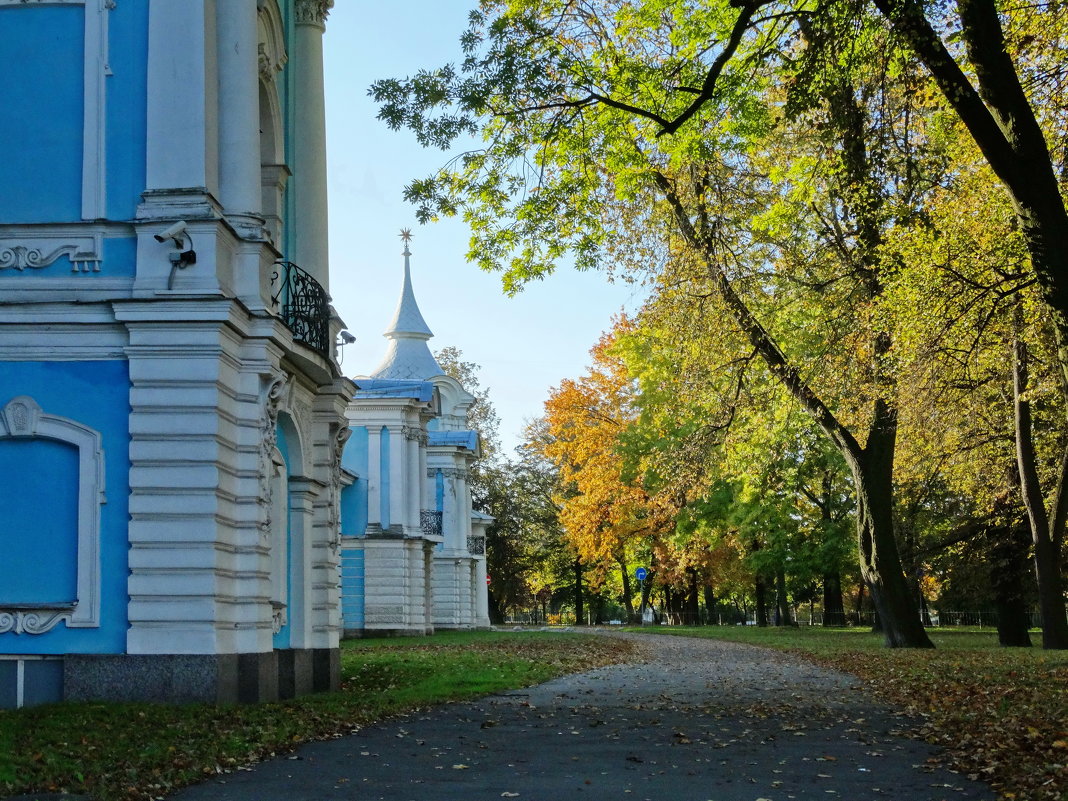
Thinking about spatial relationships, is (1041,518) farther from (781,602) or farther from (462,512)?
(781,602)

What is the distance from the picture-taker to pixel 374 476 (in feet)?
152

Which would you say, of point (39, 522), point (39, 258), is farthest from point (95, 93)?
point (39, 522)

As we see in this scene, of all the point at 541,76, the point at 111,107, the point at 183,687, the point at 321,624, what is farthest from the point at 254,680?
the point at 541,76

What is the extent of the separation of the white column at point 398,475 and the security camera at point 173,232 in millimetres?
31980

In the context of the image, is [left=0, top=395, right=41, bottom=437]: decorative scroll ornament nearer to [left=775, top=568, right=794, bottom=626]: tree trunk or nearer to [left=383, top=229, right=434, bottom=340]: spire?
[left=775, top=568, right=794, bottom=626]: tree trunk

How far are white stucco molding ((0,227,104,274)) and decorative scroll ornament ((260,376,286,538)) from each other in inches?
92.6

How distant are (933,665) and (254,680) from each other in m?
11.0

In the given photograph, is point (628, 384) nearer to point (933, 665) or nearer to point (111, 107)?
point (933, 665)

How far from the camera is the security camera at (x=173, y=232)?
14102 mm

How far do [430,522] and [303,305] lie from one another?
3387cm

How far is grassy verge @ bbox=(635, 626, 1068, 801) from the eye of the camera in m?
8.81

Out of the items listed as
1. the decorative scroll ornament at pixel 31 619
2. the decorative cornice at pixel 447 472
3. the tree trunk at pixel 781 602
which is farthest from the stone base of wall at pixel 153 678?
the decorative cornice at pixel 447 472

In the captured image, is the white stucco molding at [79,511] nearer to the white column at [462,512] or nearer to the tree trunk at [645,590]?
the white column at [462,512]

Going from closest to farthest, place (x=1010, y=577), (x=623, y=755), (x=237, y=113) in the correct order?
1. (x=623, y=755)
2. (x=237, y=113)
3. (x=1010, y=577)
